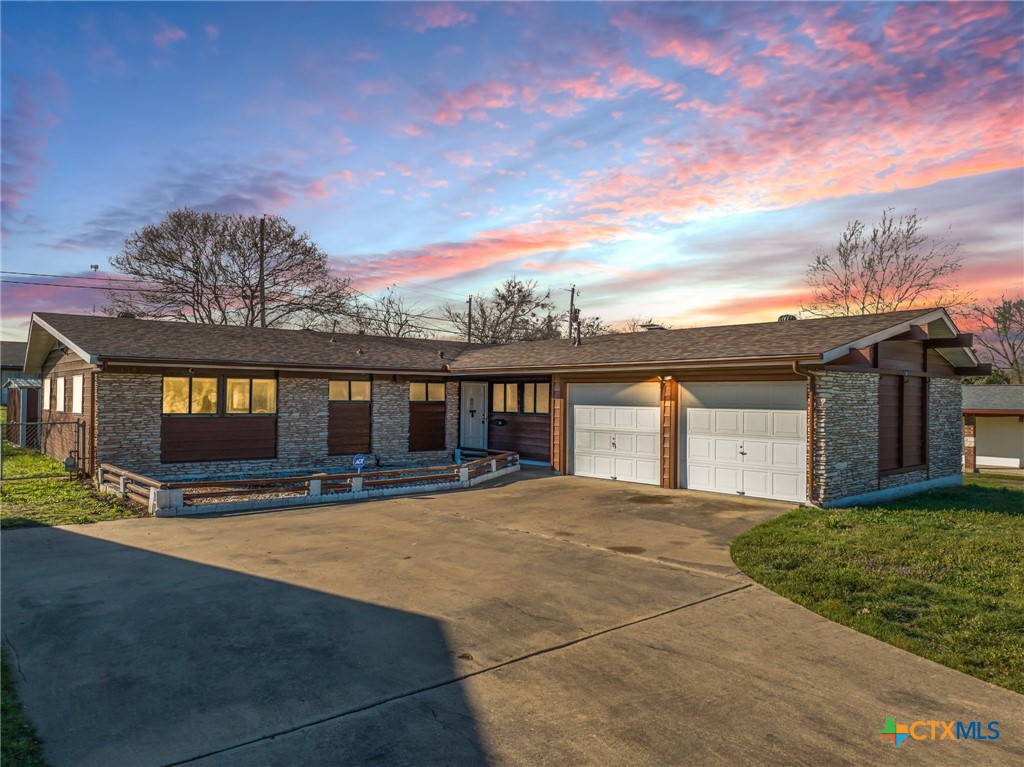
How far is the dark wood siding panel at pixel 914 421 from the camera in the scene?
16250 mm

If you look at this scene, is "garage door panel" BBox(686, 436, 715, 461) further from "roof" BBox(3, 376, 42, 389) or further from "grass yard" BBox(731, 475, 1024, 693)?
"roof" BBox(3, 376, 42, 389)

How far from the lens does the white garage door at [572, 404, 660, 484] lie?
54.9 ft

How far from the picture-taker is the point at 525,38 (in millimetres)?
11633

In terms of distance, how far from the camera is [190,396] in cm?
1712

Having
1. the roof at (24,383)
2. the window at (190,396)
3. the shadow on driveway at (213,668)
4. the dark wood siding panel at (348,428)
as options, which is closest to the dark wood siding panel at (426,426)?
the dark wood siding panel at (348,428)

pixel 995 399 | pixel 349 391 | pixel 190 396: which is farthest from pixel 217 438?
pixel 995 399

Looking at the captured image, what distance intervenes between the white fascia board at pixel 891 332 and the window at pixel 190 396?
1596 cm

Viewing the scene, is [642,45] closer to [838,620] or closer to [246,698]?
[838,620]

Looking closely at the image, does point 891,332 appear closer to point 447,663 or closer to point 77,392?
point 447,663

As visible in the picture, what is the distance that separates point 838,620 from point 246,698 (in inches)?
244

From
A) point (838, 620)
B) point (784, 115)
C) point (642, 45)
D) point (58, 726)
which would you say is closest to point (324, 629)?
point (58, 726)

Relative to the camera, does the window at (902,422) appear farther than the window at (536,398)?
No

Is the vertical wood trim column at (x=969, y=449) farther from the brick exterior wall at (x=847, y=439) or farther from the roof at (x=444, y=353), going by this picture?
the brick exterior wall at (x=847, y=439)

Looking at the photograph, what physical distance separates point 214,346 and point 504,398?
9.69m
